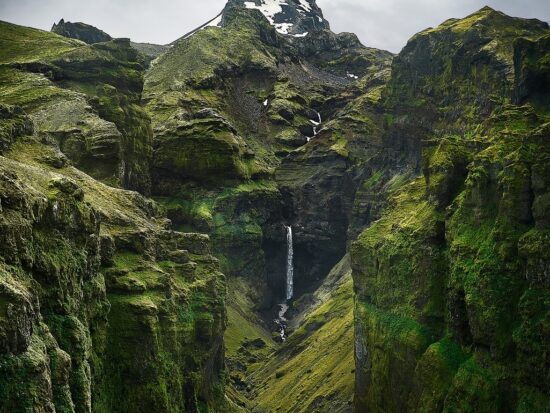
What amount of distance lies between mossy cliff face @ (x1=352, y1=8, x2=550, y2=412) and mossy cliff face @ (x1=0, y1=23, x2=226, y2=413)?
73.1 feet

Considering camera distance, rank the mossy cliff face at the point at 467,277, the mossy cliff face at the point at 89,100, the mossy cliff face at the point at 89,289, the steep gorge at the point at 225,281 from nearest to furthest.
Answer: the mossy cliff face at the point at 89,289
the steep gorge at the point at 225,281
the mossy cliff face at the point at 467,277
the mossy cliff face at the point at 89,100

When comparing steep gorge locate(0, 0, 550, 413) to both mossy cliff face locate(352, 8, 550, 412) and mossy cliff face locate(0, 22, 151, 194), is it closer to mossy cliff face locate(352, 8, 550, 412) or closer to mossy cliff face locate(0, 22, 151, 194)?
mossy cliff face locate(352, 8, 550, 412)

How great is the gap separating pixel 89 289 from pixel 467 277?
38.1 metres

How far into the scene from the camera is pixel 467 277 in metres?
68.1

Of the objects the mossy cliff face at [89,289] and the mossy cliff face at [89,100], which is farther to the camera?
the mossy cliff face at [89,100]

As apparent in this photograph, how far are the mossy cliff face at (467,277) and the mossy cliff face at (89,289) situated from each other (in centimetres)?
2230

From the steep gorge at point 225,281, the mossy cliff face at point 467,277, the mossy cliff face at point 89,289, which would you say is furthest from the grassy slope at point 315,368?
the mossy cliff face at point 89,289

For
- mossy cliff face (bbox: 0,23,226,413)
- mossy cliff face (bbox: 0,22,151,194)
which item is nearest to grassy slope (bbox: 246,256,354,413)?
mossy cliff face (bbox: 0,23,226,413)

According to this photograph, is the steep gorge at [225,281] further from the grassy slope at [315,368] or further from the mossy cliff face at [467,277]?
the grassy slope at [315,368]

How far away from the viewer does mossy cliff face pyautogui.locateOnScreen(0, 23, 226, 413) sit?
40344 millimetres

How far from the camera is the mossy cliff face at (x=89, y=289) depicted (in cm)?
4034

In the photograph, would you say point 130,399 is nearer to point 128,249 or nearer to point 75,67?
point 128,249

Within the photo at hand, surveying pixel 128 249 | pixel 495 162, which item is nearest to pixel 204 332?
pixel 128 249

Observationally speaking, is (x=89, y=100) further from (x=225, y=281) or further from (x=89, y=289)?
(x=89, y=289)
